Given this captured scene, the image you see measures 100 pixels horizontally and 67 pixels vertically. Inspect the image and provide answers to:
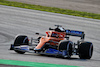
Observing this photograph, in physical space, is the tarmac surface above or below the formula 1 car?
above

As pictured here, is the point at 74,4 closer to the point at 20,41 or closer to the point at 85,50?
the point at 20,41

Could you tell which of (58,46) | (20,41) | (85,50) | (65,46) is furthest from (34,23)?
(65,46)

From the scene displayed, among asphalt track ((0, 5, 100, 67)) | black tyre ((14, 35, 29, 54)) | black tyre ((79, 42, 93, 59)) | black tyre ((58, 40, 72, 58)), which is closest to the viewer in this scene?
black tyre ((58, 40, 72, 58))

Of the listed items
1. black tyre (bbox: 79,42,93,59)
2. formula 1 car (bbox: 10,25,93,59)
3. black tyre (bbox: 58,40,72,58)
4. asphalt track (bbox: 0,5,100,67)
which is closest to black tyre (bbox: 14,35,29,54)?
formula 1 car (bbox: 10,25,93,59)

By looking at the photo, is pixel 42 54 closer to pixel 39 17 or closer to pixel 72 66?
pixel 72 66

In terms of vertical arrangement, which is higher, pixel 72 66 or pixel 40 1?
pixel 40 1

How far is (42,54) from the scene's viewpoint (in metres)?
9.30

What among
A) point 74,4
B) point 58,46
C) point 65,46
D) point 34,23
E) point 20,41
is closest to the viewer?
point 65,46

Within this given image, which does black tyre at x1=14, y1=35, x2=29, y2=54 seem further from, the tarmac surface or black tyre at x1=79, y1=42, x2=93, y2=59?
the tarmac surface

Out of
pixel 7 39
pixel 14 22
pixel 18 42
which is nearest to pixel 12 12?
pixel 14 22

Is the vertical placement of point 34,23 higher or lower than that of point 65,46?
higher

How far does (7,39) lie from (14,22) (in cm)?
583

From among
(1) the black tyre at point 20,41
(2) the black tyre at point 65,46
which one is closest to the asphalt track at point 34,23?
(1) the black tyre at point 20,41

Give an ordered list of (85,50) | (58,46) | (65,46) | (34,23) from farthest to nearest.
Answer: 1. (34,23)
2. (85,50)
3. (58,46)
4. (65,46)
